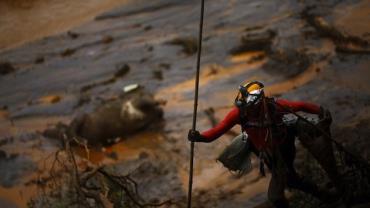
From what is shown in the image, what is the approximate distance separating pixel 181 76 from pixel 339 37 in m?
3.81

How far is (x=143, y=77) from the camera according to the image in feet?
40.6

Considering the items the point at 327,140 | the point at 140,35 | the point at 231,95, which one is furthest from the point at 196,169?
the point at 140,35

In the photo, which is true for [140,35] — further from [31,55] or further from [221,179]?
[221,179]

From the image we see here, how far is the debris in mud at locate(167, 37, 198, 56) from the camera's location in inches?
513

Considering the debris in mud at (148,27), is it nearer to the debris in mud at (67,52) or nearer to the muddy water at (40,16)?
the debris in mud at (67,52)

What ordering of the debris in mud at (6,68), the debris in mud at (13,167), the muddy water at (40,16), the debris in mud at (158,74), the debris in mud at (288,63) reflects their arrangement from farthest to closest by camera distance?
the muddy water at (40,16) → the debris in mud at (6,68) → the debris in mud at (158,74) → the debris in mud at (288,63) → the debris in mud at (13,167)

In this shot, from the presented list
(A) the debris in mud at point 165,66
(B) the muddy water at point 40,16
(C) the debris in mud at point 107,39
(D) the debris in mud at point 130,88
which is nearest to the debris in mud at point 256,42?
(A) the debris in mud at point 165,66

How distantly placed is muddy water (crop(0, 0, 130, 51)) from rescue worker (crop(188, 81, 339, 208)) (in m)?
13.0

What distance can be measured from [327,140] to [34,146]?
7139mm

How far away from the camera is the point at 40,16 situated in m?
18.3

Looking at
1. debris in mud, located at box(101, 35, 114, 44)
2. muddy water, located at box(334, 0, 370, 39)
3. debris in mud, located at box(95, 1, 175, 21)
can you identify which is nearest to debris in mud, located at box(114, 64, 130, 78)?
debris in mud, located at box(101, 35, 114, 44)

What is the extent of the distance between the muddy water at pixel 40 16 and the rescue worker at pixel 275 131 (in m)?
13.0

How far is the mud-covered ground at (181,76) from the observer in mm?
8234

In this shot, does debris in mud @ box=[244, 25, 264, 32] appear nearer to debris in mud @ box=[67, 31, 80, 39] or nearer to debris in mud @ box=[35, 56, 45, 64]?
debris in mud @ box=[67, 31, 80, 39]
